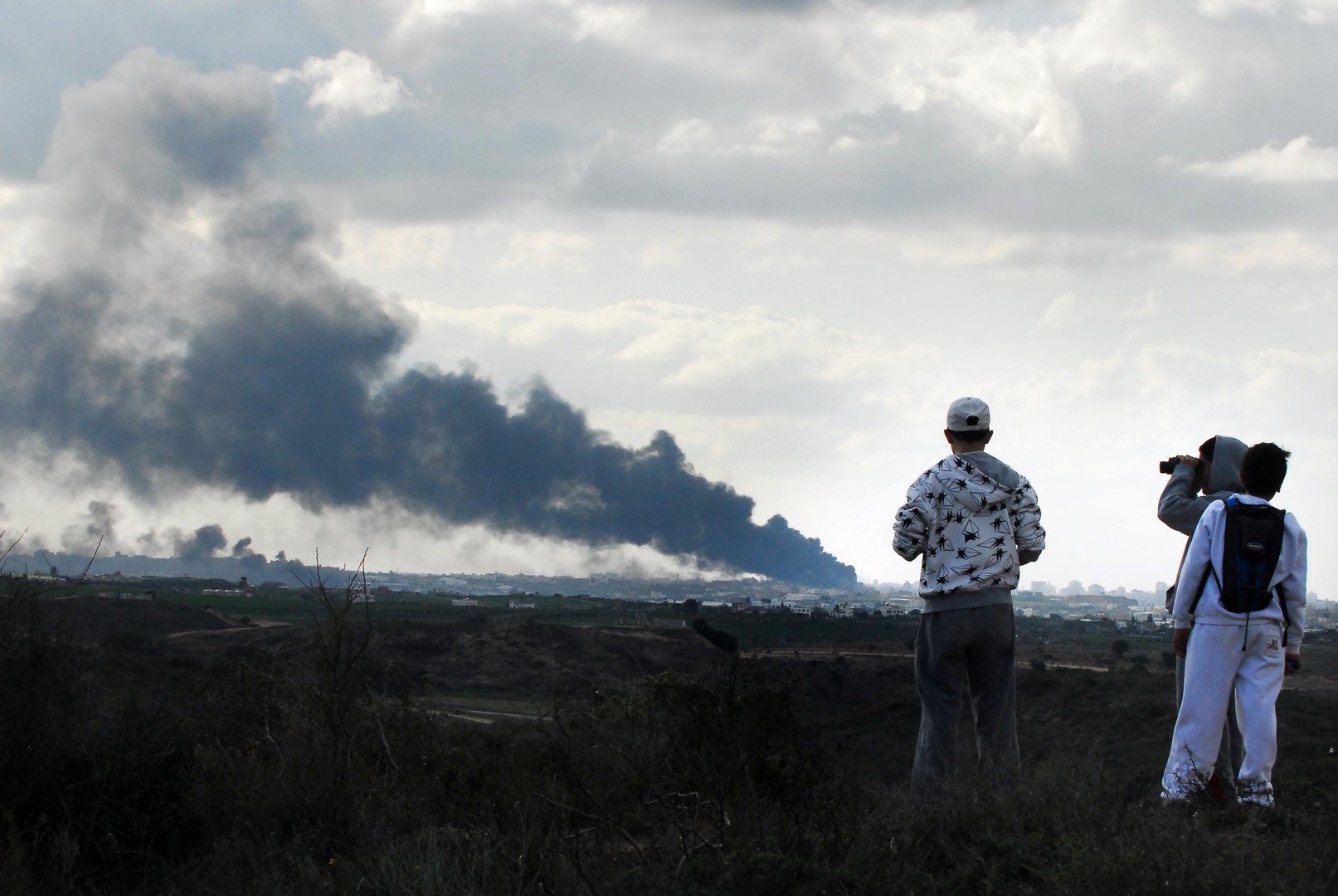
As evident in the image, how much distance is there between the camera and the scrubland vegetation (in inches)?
171

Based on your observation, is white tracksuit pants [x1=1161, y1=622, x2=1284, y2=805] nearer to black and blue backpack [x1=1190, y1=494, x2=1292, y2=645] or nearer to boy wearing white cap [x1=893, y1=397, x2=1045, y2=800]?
black and blue backpack [x1=1190, y1=494, x2=1292, y2=645]

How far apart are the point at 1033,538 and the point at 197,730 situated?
5.28 meters

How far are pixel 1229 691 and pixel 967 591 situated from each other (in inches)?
52.8

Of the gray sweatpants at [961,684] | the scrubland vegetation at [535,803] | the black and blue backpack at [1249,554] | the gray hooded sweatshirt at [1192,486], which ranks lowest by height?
the scrubland vegetation at [535,803]

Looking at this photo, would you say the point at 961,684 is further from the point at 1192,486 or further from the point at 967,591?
the point at 1192,486

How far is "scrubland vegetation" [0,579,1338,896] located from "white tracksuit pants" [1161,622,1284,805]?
310 millimetres

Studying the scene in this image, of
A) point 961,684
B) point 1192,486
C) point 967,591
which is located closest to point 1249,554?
point 1192,486

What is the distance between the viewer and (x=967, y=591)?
600 cm

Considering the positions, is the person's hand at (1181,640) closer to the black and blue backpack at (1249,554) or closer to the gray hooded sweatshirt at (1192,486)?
the black and blue backpack at (1249,554)

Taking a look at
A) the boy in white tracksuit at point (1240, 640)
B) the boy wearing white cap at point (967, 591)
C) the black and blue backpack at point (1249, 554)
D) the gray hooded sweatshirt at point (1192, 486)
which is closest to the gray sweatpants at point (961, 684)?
the boy wearing white cap at point (967, 591)

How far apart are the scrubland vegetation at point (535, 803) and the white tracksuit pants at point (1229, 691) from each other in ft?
1.02

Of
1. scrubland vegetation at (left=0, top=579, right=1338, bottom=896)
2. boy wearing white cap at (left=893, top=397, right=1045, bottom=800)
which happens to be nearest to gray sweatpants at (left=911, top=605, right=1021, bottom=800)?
boy wearing white cap at (left=893, top=397, right=1045, bottom=800)

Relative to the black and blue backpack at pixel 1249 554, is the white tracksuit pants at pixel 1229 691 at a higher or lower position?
lower

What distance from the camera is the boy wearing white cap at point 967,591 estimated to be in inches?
237
